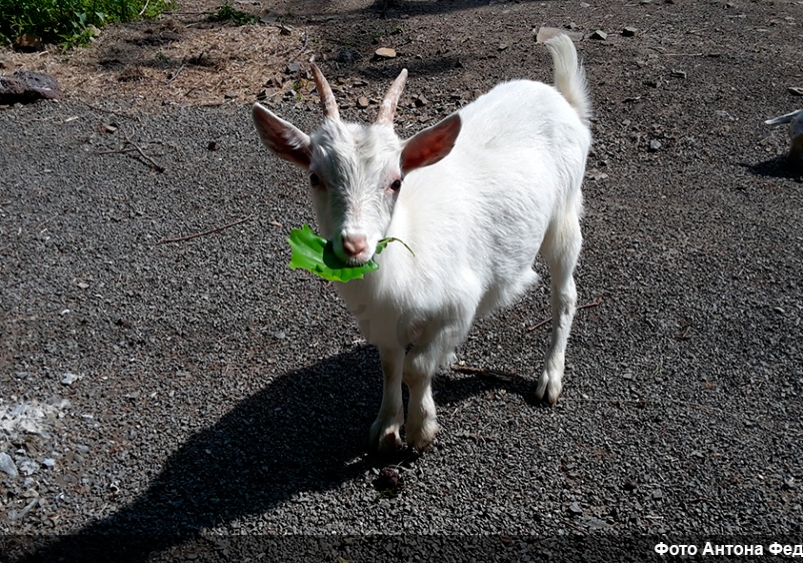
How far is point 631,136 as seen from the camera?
6.95 metres

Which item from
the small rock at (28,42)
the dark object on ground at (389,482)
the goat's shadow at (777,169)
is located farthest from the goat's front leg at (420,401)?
the small rock at (28,42)

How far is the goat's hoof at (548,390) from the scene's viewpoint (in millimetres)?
4281

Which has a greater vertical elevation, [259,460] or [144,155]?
[144,155]

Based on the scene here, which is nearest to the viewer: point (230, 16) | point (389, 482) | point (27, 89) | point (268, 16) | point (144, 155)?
point (389, 482)

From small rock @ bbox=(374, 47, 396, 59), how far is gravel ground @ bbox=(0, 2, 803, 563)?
2.77ft

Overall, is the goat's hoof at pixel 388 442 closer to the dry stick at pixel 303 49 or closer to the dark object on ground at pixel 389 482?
the dark object on ground at pixel 389 482

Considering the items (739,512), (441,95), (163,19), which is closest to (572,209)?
(739,512)

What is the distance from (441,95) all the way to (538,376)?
12.6 feet

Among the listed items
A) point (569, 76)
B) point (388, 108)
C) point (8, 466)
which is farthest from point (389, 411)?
point (569, 76)

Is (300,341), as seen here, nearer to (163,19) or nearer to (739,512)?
(739,512)

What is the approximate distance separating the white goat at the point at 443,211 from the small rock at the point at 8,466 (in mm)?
1726

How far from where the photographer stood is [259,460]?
3896mm

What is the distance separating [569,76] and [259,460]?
282cm

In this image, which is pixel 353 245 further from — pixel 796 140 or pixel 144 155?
pixel 796 140
